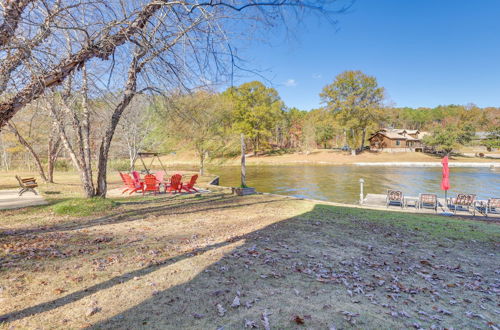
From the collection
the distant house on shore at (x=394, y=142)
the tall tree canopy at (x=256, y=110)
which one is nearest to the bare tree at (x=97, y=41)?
the tall tree canopy at (x=256, y=110)

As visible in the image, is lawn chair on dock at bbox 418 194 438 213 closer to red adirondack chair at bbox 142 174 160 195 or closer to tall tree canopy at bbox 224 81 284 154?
red adirondack chair at bbox 142 174 160 195

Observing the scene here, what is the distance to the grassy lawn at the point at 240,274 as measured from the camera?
3.10 m

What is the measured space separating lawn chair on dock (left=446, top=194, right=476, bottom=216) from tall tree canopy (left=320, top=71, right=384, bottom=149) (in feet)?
127

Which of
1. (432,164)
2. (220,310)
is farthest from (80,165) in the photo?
(432,164)

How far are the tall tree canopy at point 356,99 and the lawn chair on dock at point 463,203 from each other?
3859 centimetres

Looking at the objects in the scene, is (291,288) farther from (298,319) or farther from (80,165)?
(80,165)

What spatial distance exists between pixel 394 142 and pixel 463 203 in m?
52.6

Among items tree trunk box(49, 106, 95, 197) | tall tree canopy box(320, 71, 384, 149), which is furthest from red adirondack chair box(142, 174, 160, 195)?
tall tree canopy box(320, 71, 384, 149)

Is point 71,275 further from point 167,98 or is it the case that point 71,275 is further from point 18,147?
point 18,147

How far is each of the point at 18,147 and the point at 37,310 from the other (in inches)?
1204

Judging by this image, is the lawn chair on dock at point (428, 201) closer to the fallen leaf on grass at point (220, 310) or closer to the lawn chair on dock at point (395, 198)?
the lawn chair on dock at point (395, 198)

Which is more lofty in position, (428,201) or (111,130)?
(111,130)

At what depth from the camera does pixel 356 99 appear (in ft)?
167

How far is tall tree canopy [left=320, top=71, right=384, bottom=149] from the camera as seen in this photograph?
165 ft
